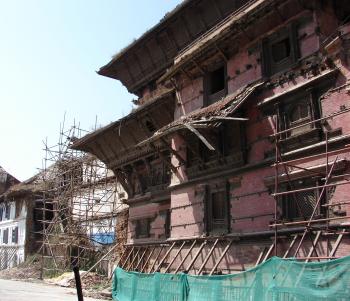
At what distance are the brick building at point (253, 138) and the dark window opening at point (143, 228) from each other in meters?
0.62

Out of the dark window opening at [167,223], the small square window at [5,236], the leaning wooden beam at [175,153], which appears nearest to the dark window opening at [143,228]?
the dark window opening at [167,223]

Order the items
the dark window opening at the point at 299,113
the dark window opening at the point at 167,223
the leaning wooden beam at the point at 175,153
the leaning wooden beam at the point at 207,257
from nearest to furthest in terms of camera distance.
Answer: the dark window opening at the point at 299,113 → the leaning wooden beam at the point at 207,257 → the leaning wooden beam at the point at 175,153 → the dark window opening at the point at 167,223

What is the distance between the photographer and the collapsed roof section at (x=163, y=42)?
20016mm

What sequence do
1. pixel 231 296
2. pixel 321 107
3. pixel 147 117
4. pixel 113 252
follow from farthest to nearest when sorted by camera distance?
pixel 113 252, pixel 147 117, pixel 321 107, pixel 231 296

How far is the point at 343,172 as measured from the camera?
449 inches

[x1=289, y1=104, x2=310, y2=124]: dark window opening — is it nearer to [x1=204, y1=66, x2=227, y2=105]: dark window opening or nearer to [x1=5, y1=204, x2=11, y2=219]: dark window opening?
[x1=204, y1=66, x2=227, y2=105]: dark window opening

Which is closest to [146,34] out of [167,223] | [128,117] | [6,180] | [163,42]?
[163,42]

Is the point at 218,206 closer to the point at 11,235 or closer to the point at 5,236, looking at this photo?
the point at 11,235

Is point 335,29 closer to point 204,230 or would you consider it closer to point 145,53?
point 204,230

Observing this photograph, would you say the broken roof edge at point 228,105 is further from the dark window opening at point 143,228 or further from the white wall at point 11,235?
the white wall at point 11,235

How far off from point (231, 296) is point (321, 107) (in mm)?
5838

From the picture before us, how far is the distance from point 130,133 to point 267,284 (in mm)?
13446

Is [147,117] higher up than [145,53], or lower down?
lower down

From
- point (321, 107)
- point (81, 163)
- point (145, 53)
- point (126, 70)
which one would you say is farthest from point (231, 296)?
point (81, 163)
